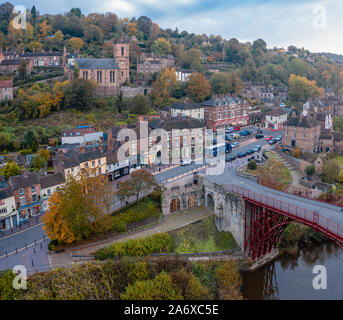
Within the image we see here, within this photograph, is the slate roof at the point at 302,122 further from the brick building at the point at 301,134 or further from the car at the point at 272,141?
the car at the point at 272,141

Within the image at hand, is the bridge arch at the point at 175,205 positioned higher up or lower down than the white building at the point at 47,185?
lower down

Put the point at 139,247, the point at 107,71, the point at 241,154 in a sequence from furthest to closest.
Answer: the point at 107,71 < the point at 241,154 < the point at 139,247

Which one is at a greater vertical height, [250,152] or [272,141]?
[272,141]

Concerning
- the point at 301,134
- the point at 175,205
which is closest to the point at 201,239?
the point at 175,205

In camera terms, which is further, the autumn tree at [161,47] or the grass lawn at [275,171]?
the autumn tree at [161,47]

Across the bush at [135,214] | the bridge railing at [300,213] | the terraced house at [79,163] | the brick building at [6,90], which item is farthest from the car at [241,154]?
the brick building at [6,90]

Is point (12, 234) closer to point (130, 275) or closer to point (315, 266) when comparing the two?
point (130, 275)

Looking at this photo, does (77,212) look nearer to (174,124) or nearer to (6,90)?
(174,124)
